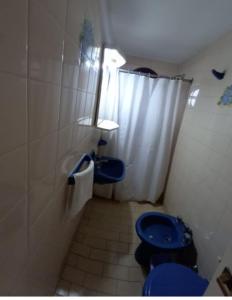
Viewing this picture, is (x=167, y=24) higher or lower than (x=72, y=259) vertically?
higher

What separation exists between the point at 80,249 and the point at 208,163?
4.85 ft

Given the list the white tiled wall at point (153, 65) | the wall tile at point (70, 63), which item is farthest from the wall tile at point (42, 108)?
the white tiled wall at point (153, 65)

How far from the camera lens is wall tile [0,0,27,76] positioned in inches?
13.5

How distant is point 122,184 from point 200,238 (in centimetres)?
123

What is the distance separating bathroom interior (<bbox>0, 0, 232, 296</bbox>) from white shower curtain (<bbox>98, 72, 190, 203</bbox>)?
1cm

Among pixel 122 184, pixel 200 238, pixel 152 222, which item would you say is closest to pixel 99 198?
pixel 122 184

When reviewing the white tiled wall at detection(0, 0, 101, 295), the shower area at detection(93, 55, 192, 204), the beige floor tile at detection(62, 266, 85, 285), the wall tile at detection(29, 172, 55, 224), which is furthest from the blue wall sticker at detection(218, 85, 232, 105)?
the beige floor tile at detection(62, 266, 85, 285)

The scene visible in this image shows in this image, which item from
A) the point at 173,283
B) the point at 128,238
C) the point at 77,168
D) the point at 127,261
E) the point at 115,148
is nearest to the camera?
the point at 173,283

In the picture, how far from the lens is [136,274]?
153 cm

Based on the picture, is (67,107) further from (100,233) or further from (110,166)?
(100,233)

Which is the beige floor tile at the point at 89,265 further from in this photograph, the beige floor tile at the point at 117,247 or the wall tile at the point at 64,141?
the wall tile at the point at 64,141

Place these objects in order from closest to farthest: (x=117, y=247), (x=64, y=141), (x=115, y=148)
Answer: (x=64, y=141), (x=117, y=247), (x=115, y=148)

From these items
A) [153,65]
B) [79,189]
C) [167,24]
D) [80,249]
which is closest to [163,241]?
[80,249]

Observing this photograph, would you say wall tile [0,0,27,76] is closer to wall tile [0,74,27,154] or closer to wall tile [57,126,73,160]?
wall tile [0,74,27,154]
